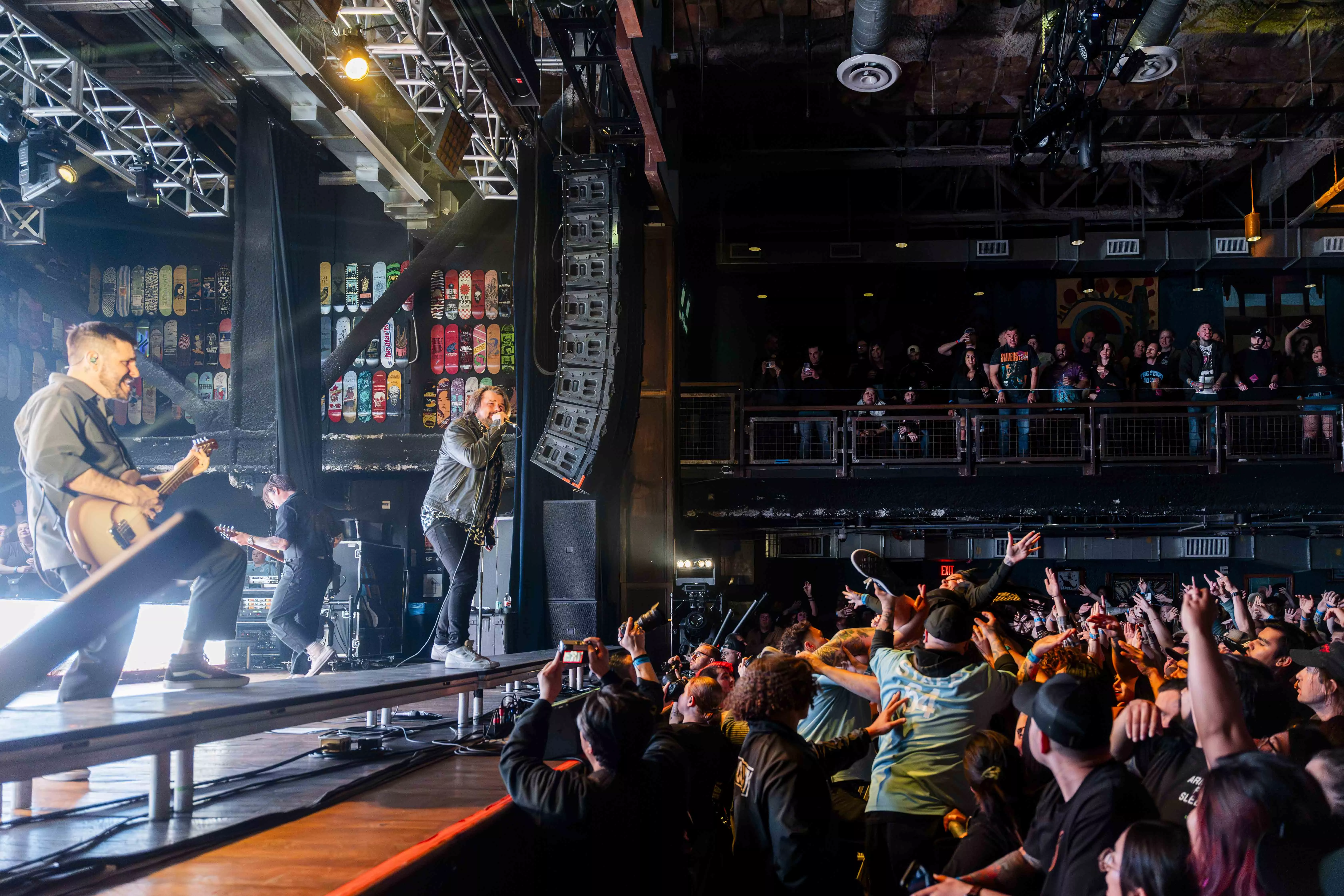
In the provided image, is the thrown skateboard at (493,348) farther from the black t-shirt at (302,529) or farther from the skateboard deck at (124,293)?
the black t-shirt at (302,529)

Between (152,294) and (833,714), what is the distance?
12970mm

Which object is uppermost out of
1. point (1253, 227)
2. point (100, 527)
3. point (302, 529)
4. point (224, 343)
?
point (1253, 227)

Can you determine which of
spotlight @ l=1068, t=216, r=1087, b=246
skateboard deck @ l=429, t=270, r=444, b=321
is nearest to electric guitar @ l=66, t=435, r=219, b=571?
skateboard deck @ l=429, t=270, r=444, b=321

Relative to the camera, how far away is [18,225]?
11.5 m

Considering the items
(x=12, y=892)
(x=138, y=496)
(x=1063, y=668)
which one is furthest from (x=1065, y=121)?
(x=12, y=892)

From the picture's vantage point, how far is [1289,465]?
468 inches

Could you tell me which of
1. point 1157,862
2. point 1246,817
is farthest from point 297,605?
point 1246,817

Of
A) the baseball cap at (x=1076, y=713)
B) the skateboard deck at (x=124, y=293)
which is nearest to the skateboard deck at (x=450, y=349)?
the skateboard deck at (x=124, y=293)

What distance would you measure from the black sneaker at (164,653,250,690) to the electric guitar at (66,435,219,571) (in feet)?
1.55

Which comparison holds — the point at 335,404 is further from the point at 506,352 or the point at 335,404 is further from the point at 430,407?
the point at 506,352

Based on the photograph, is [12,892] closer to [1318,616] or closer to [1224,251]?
[1318,616]

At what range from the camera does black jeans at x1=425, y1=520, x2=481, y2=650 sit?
5812 mm

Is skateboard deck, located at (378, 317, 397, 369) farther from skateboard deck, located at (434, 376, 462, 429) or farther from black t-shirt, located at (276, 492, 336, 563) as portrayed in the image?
black t-shirt, located at (276, 492, 336, 563)

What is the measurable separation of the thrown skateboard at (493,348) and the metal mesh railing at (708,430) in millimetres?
2679
